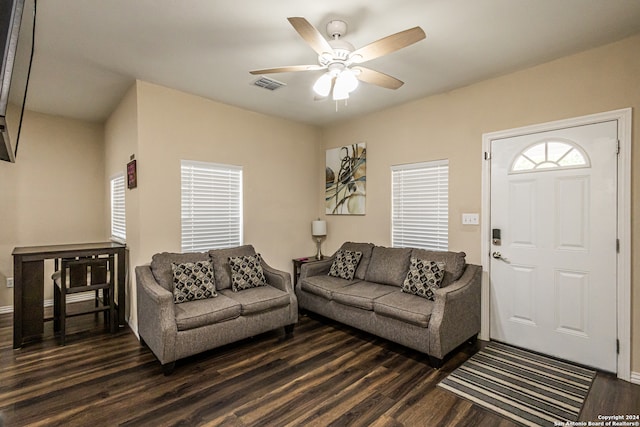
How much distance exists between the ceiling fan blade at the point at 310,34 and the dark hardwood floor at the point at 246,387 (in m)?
2.47

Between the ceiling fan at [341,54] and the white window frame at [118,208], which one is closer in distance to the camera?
the ceiling fan at [341,54]

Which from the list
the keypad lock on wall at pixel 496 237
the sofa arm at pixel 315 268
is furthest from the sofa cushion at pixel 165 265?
the keypad lock on wall at pixel 496 237

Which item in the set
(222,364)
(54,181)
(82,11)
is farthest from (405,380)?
(54,181)

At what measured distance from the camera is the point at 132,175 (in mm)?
3465

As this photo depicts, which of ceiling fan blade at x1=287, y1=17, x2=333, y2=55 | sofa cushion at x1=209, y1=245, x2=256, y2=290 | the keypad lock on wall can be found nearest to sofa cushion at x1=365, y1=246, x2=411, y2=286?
the keypad lock on wall

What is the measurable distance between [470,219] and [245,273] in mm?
2592

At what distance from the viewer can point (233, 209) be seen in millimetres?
4164

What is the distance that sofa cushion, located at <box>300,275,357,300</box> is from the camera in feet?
12.1

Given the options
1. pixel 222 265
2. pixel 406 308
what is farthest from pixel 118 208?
pixel 406 308

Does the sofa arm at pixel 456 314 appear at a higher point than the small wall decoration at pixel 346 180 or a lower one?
lower

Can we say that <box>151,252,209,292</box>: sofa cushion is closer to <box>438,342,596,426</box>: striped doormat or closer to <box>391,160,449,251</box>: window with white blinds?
<box>391,160,449,251</box>: window with white blinds

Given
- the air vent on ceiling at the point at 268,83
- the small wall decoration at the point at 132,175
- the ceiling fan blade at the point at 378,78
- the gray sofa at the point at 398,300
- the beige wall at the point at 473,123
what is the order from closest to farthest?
1. the ceiling fan blade at the point at 378,78
2. the beige wall at the point at 473,123
3. the gray sofa at the point at 398,300
4. the air vent on ceiling at the point at 268,83
5. the small wall decoration at the point at 132,175

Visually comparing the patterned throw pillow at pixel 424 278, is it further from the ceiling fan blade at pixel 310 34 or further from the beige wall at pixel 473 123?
the ceiling fan blade at pixel 310 34

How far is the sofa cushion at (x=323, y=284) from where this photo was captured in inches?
145
